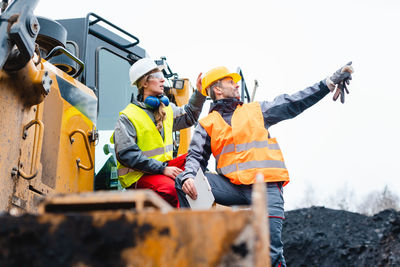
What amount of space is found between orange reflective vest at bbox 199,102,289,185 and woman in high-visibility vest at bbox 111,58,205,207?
15.0 inches

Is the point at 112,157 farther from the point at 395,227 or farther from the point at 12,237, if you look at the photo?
the point at 395,227

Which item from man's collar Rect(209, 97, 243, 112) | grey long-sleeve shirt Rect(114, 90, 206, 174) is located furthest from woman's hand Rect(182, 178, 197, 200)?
man's collar Rect(209, 97, 243, 112)

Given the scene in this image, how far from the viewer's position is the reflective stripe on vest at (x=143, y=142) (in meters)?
3.52

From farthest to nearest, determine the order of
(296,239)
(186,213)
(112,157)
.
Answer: (296,239) → (112,157) → (186,213)

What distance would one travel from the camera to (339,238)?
10125 mm

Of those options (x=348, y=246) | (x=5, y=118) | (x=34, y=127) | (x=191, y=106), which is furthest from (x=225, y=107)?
(x=348, y=246)

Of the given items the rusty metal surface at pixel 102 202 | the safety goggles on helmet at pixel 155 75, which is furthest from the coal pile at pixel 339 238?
the rusty metal surface at pixel 102 202

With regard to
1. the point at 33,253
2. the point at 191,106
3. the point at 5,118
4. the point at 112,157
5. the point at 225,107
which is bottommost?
the point at 33,253

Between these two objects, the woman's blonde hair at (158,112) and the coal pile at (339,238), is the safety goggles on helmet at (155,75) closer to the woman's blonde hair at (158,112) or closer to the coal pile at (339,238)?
the woman's blonde hair at (158,112)

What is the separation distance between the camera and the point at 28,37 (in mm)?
2221

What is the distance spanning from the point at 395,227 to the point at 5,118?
8247 millimetres

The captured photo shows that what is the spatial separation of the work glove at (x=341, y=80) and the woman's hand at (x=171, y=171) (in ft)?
3.97

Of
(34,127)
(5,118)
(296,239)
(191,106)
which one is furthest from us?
(296,239)

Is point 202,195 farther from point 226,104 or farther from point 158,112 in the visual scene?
point 158,112
